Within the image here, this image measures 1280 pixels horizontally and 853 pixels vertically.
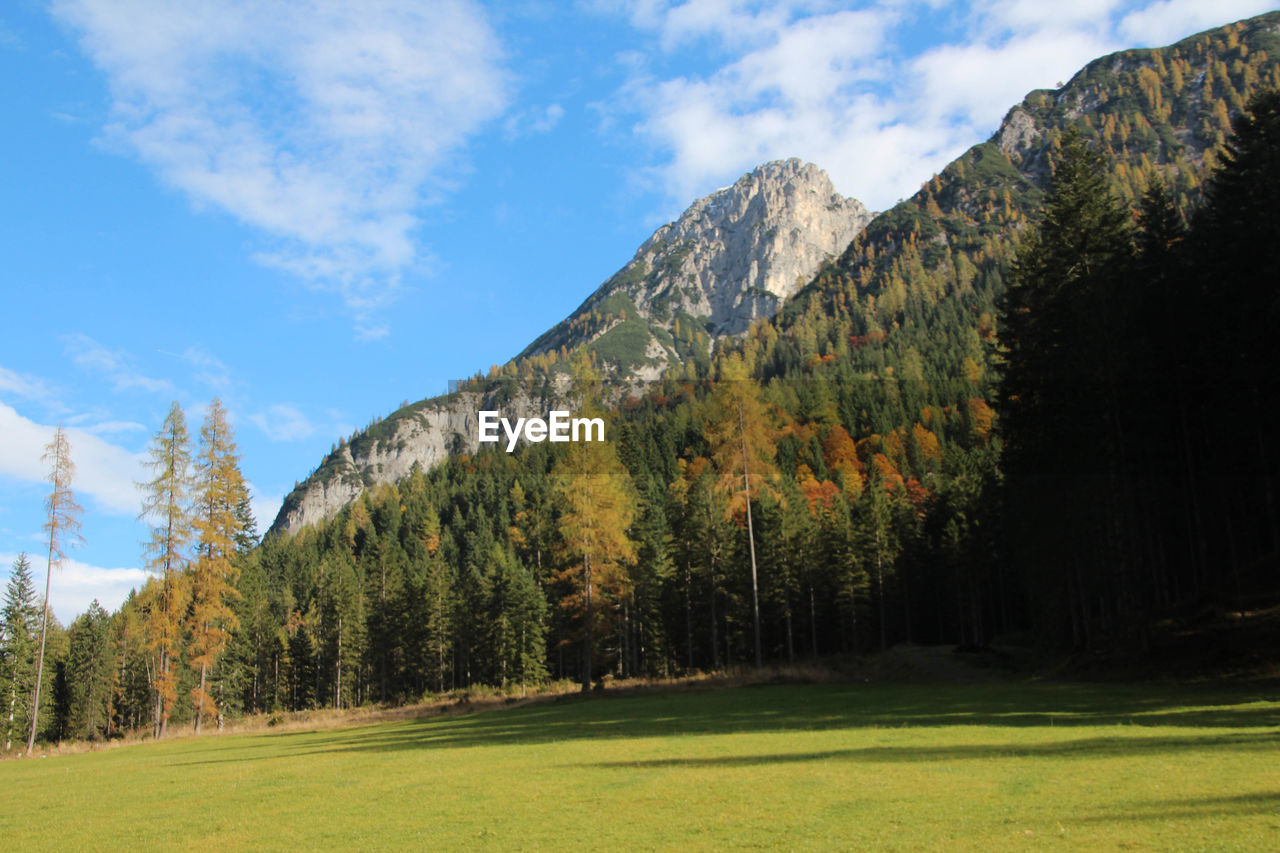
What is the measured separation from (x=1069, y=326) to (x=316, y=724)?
3847cm

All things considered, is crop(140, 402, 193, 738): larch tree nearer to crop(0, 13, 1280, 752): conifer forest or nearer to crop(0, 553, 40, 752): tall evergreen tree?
crop(0, 13, 1280, 752): conifer forest

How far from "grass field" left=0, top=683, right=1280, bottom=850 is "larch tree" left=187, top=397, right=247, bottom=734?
20366 millimetres

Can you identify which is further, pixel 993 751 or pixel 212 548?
pixel 212 548

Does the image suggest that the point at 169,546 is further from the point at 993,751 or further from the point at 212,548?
the point at 993,751

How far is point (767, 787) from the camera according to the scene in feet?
34.8

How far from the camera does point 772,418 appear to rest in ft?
139

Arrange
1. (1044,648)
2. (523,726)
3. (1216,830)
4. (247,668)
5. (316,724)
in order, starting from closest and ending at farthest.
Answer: (1216,830)
(523,726)
(1044,648)
(316,724)
(247,668)

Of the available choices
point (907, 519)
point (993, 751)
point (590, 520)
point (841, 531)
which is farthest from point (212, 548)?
point (907, 519)

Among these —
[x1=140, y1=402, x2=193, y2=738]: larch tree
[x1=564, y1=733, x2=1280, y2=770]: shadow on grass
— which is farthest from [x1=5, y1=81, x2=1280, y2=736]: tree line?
[x1=564, y1=733, x2=1280, y2=770]: shadow on grass

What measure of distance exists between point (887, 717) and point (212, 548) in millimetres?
35862

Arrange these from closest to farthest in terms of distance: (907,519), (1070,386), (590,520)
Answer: (1070,386), (590,520), (907,519)

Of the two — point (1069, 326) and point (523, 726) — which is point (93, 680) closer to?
point (523, 726)

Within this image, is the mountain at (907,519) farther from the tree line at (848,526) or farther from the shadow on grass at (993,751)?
the shadow on grass at (993,751)

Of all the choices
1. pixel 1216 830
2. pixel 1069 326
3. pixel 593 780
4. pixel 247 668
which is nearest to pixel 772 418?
pixel 1069 326
